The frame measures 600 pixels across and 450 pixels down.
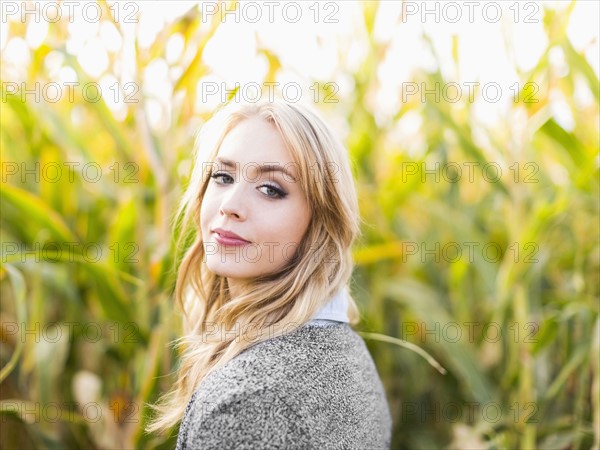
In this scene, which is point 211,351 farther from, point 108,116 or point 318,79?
point 318,79

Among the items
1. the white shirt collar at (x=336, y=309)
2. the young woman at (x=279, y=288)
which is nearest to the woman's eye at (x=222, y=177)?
the young woman at (x=279, y=288)

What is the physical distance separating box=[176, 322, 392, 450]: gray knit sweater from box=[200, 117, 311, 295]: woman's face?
0.35 feet

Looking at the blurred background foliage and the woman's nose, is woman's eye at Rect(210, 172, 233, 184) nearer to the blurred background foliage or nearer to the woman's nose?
the woman's nose

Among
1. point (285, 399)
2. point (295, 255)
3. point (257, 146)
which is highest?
point (257, 146)

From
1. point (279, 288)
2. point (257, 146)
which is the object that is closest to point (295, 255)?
point (279, 288)

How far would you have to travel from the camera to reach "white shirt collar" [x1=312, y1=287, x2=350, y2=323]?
2.52 feet

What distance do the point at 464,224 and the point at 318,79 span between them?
0.49 meters

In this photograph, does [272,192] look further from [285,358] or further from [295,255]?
[285,358]

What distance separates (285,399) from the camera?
0.63m

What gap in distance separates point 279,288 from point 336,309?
0.28ft

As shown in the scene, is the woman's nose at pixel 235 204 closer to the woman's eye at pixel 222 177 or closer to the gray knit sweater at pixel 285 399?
the woman's eye at pixel 222 177

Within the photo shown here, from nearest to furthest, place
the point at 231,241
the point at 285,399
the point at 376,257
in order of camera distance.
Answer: the point at 285,399 < the point at 231,241 < the point at 376,257

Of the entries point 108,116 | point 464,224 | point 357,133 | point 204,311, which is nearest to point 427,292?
point 464,224

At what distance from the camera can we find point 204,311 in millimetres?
892
